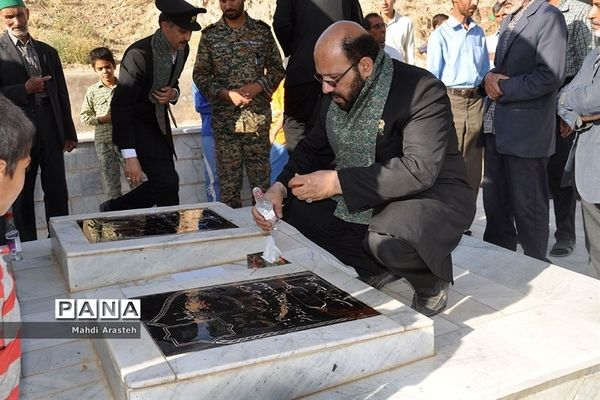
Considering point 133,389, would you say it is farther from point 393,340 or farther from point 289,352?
point 393,340

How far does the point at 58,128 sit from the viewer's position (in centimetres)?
527

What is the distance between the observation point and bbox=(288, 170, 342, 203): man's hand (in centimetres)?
313

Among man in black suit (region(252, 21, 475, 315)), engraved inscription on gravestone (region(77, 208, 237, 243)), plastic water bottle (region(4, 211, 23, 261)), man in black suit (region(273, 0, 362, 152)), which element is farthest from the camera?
man in black suit (region(273, 0, 362, 152))

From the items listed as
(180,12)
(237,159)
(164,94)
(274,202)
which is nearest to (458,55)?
(237,159)

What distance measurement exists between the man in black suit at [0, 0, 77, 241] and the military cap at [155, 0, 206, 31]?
3.53 ft

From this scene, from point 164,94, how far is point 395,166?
2.53m

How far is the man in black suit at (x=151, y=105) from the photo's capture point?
4793 millimetres

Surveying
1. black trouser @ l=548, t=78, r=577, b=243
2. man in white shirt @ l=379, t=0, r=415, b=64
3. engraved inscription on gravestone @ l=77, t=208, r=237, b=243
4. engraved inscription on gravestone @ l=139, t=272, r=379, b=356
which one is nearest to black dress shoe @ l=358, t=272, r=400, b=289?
engraved inscription on gravestone @ l=139, t=272, r=379, b=356

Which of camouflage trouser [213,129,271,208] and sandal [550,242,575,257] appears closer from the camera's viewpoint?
sandal [550,242,575,257]

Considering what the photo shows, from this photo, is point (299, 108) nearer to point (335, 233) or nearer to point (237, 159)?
point (237, 159)

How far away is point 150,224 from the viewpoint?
165 inches

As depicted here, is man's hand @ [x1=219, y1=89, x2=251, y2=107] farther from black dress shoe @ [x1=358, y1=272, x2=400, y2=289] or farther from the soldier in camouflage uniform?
black dress shoe @ [x1=358, y1=272, x2=400, y2=289]

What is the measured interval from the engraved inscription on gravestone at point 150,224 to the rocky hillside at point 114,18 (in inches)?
496

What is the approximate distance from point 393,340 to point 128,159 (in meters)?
2.98
